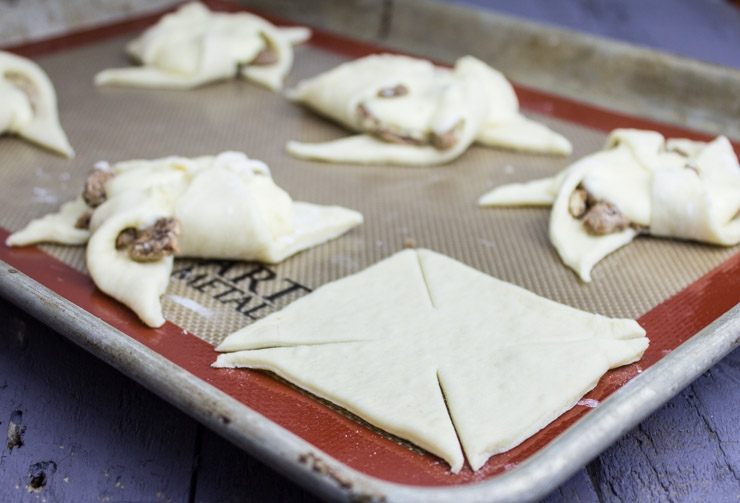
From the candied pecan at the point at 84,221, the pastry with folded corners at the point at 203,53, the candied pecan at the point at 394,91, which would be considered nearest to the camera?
the candied pecan at the point at 84,221

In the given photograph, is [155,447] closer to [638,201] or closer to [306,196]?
[306,196]

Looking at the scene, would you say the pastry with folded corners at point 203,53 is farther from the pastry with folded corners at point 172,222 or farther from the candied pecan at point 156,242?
the candied pecan at point 156,242

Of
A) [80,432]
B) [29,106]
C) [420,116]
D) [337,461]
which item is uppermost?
[337,461]

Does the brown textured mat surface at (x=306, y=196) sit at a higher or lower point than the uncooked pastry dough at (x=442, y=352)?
lower

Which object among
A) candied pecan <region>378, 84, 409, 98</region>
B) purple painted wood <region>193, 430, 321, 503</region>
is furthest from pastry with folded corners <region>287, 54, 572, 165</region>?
purple painted wood <region>193, 430, 321, 503</region>

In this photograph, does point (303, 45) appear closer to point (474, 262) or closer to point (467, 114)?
point (467, 114)

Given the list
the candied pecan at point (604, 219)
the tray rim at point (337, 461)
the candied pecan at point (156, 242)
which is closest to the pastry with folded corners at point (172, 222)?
the candied pecan at point (156, 242)

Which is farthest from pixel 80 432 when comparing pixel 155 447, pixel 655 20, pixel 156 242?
pixel 655 20
